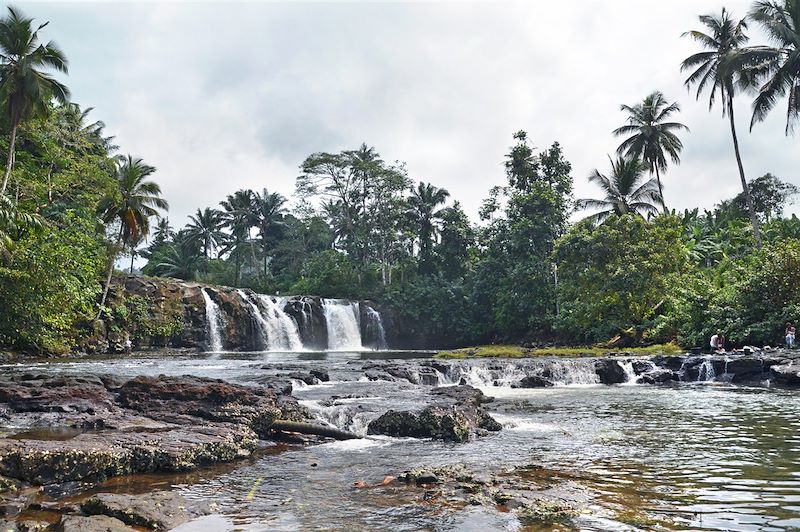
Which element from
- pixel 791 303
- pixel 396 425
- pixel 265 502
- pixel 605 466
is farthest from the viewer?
pixel 791 303

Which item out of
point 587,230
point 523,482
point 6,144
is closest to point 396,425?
point 523,482

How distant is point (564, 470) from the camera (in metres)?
7.10

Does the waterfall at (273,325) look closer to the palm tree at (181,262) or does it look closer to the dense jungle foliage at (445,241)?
the dense jungle foliage at (445,241)

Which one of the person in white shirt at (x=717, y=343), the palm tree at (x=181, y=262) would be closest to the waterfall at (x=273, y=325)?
the palm tree at (x=181, y=262)

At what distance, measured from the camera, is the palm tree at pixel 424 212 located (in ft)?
169

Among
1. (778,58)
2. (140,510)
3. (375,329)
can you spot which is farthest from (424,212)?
(140,510)

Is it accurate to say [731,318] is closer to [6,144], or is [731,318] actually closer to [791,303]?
[791,303]

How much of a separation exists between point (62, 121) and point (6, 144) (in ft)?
17.3

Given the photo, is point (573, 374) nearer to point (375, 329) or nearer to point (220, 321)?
point (220, 321)

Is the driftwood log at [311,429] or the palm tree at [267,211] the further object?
the palm tree at [267,211]

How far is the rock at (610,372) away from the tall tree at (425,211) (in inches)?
1218

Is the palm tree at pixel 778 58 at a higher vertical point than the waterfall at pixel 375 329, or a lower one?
higher

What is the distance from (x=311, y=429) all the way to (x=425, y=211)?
4309 cm

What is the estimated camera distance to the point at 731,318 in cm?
2447
